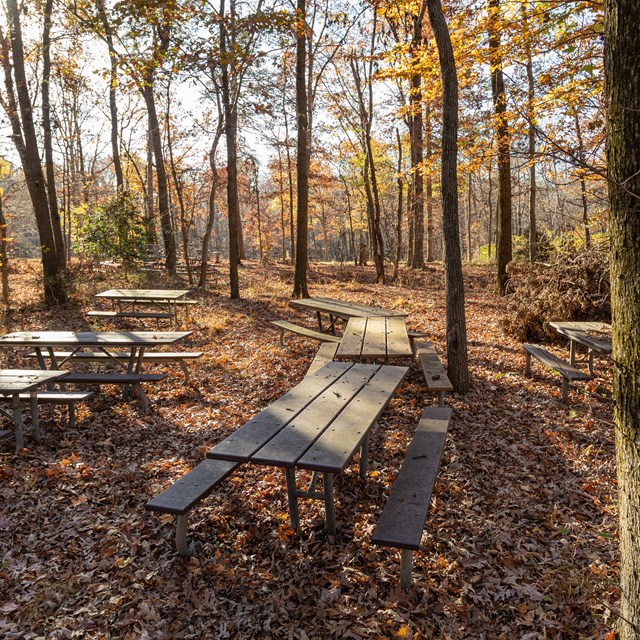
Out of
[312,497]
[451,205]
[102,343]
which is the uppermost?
[451,205]

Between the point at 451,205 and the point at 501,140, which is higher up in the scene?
the point at 501,140

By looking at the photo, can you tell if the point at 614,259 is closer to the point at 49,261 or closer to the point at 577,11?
the point at 577,11

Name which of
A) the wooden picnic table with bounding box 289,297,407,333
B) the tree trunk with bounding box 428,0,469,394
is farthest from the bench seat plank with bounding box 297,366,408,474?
the wooden picnic table with bounding box 289,297,407,333

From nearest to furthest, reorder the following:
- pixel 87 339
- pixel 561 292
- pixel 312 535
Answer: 1. pixel 312 535
2. pixel 87 339
3. pixel 561 292

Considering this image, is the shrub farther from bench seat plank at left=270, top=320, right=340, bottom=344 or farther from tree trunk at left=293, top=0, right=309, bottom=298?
tree trunk at left=293, top=0, right=309, bottom=298

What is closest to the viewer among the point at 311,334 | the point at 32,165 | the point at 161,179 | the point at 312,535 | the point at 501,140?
the point at 312,535

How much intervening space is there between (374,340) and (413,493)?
10.1 ft

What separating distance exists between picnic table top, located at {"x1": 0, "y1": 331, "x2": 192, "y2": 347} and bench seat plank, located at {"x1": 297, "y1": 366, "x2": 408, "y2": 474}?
120 inches

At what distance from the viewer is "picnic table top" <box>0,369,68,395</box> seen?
4.36m

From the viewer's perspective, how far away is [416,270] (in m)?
18.8

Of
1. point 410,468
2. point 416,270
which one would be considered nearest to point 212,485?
point 410,468

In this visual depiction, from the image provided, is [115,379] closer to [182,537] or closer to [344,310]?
[182,537]

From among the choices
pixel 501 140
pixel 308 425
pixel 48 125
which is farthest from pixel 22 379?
pixel 48 125

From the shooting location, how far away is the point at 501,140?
9.48 meters
